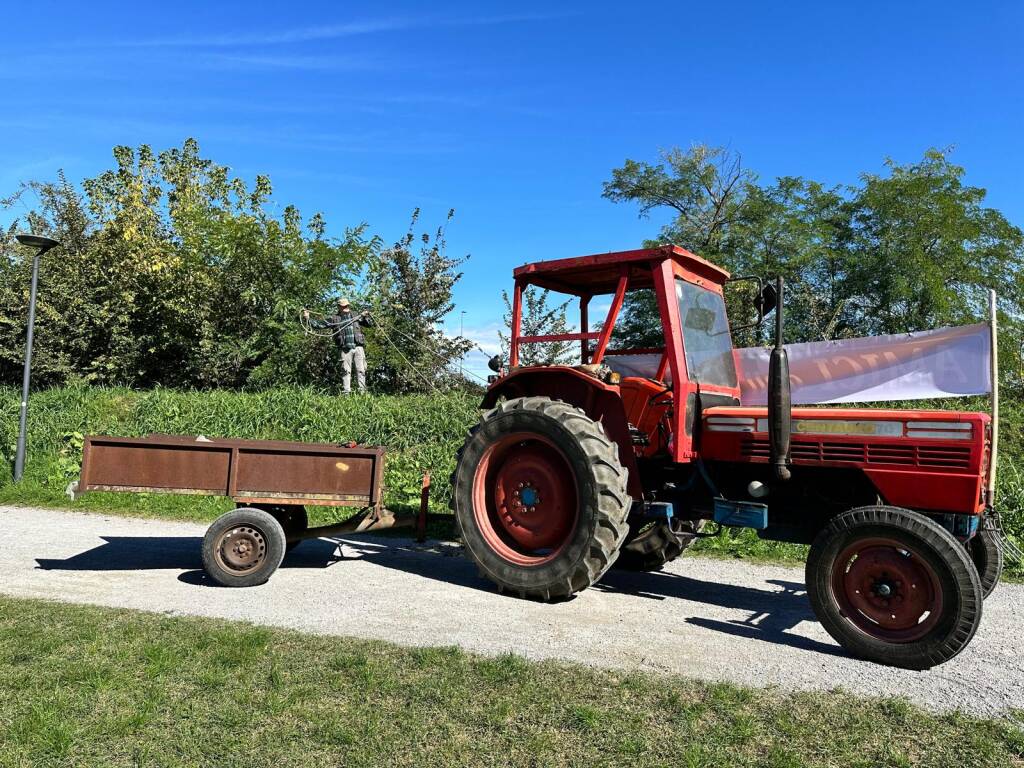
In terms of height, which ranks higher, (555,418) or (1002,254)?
(1002,254)

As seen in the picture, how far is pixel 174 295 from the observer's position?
15.1 meters

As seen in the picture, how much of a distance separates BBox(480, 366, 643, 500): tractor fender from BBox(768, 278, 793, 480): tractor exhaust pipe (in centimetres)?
117

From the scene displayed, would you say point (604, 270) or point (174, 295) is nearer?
point (604, 270)

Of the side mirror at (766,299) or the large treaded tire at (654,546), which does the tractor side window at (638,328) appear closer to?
the large treaded tire at (654,546)

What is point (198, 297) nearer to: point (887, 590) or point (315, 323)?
point (315, 323)

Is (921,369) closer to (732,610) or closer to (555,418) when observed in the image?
(732,610)

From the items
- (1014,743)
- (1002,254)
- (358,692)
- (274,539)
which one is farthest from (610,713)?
(1002,254)

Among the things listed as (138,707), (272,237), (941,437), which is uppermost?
(272,237)

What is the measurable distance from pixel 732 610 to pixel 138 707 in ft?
12.9

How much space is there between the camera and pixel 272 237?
1396 cm

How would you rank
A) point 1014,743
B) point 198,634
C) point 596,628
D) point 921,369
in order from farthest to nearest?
point 921,369, point 596,628, point 198,634, point 1014,743

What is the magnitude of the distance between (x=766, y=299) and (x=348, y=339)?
31.1ft

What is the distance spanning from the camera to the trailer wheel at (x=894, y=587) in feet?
13.7

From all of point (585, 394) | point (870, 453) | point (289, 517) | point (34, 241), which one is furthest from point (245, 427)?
point (870, 453)
